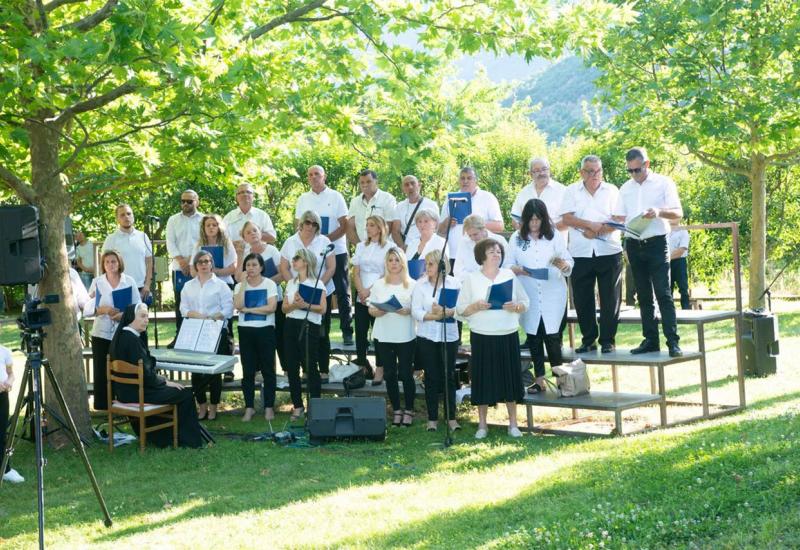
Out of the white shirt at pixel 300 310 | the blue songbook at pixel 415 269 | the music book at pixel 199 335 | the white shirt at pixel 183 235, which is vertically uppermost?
the white shirt at pixel 183 235

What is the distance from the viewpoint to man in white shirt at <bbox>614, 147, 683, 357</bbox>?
9477 mm

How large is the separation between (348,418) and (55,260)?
3434mm

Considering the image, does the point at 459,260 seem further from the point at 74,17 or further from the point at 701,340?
the point at 74,17

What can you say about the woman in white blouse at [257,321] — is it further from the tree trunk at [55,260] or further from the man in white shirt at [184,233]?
the tree trunk at [55,260]

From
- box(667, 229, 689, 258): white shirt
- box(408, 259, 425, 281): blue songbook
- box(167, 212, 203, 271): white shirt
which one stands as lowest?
box(408, 259, 425, 281): blue songbook

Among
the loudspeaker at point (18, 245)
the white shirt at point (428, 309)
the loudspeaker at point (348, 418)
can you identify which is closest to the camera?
the loudspeaker at point (18, 245)

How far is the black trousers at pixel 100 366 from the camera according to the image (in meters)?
11.3

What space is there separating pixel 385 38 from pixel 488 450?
156 inches

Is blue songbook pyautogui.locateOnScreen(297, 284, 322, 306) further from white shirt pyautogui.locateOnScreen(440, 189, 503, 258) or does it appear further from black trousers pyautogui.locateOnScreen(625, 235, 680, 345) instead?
black trousers pyautogui.locateOnScreen(625, 235, 680, 345)

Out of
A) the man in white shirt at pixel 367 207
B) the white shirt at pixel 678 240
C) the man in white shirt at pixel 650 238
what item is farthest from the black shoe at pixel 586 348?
the white shirt at pixel 678 240

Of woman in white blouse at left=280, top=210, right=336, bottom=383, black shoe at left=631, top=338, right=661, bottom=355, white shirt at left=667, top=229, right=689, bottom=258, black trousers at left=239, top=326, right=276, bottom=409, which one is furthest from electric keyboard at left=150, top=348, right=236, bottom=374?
white shirt at left=667, top=229, right=689, bottom=258

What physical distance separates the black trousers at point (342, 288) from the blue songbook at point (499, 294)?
9.12ft

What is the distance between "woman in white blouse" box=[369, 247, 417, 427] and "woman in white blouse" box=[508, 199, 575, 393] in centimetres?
115

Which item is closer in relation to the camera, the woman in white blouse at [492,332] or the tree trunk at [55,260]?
the woman in white blouse at [492,332]
